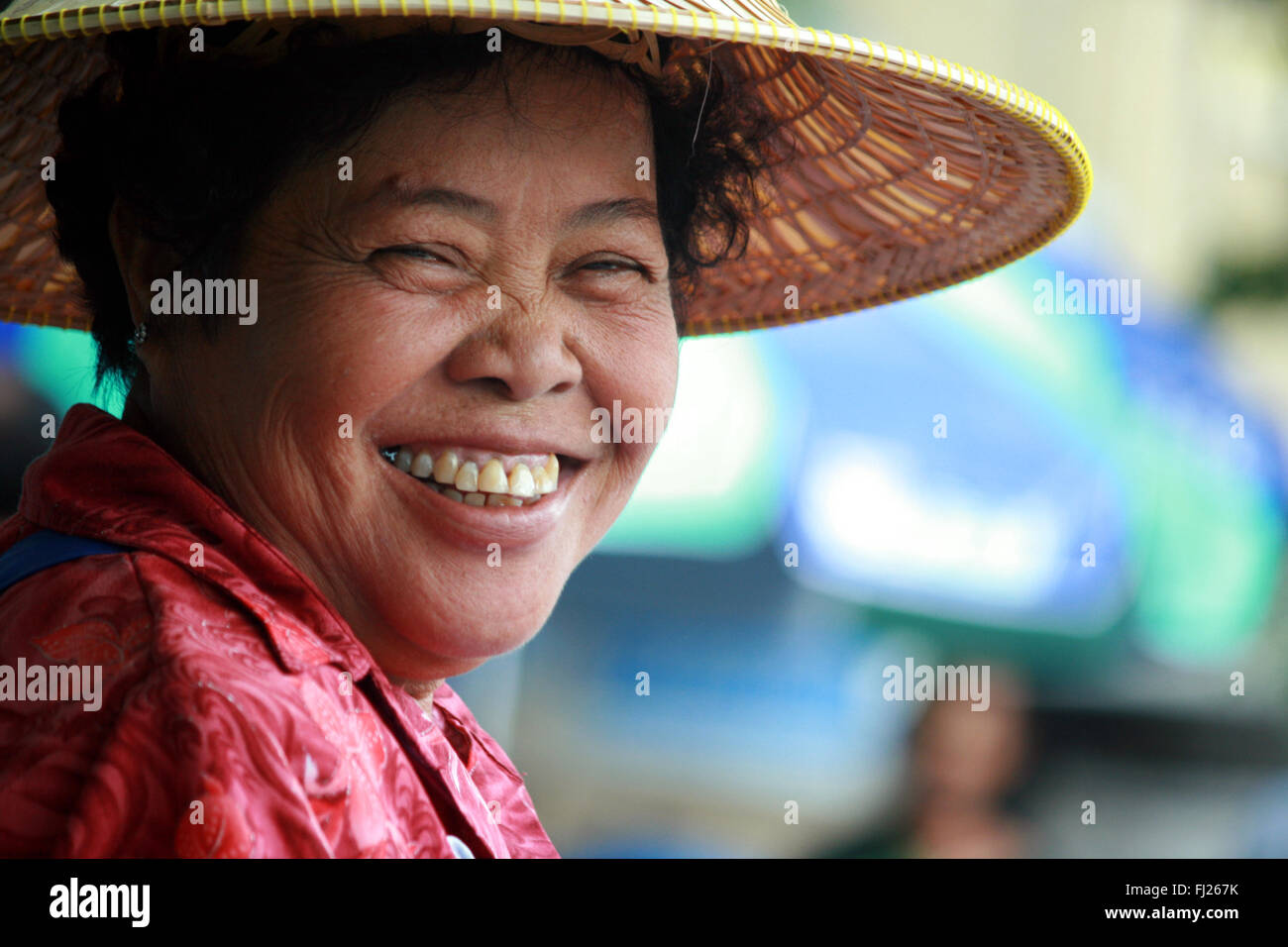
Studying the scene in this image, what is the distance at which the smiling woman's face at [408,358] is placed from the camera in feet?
4.07

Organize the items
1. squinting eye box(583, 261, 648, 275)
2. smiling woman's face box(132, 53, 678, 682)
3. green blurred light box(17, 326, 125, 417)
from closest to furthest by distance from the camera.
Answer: smiling woman's face box(132, 53, 678, 682) < squinting eye box(583, 261, 648, 275) < green blurred light box(17, 326, 125, 417)

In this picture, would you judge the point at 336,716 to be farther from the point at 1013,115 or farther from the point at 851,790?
the point at 851,790

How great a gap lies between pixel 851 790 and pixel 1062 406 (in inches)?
76.5

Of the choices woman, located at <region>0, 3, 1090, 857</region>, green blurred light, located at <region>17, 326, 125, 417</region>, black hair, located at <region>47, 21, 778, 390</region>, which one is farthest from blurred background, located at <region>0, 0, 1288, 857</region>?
woman, located at <region>0, 3, 1090, 857</region>

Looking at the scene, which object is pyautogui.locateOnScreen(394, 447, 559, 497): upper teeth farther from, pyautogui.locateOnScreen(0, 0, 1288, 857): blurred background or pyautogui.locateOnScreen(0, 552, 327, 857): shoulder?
pyautogui.locateOnScreen(0, 0, 1288, 857): blurred background

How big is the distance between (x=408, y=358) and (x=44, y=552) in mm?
358

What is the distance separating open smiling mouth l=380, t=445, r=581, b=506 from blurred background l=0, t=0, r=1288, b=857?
249 cm

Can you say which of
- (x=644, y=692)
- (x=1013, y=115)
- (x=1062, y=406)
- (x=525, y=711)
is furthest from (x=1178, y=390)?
(x=1013, y=115)

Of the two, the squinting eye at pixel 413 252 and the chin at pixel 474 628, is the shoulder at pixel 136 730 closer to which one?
the chin at pixel 474 628

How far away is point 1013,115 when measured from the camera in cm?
147

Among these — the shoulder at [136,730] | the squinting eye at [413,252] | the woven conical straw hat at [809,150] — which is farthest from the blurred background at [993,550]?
the shoulder at [136,730]

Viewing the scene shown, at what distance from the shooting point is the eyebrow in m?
1.25
